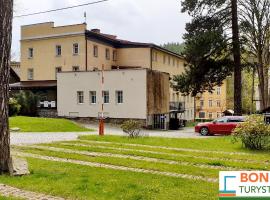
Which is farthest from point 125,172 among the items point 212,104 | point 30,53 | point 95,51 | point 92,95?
point 212,104

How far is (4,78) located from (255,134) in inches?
418

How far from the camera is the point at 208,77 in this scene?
124 feet

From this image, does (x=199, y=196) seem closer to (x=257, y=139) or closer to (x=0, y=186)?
(x=0, y=186)

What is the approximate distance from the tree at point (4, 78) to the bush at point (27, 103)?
3423 centimetres

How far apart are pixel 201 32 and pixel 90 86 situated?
43.2 ft

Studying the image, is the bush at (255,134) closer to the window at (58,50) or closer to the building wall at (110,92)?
the building wall at (110,92)

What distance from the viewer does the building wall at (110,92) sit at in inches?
1570

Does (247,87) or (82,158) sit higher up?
(247,87)

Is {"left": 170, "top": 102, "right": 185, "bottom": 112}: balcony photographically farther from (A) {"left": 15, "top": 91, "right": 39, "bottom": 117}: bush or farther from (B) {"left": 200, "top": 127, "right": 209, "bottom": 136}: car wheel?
(A) {"left": 15, "top": 91, "right": 39, "bottom": 117}: bush

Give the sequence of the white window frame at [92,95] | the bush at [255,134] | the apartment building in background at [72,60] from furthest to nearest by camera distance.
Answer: the apartment building in background at [72,60], the white window frame at [92,95], the bush at [255,134]

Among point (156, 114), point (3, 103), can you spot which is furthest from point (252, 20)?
point (3, 103)

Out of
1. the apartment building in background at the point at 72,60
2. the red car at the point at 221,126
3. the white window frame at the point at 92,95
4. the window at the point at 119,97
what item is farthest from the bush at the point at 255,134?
the white window frame at the point at 92,95

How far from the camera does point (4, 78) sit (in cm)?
1033

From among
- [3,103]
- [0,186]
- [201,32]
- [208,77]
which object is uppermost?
[201,32]
